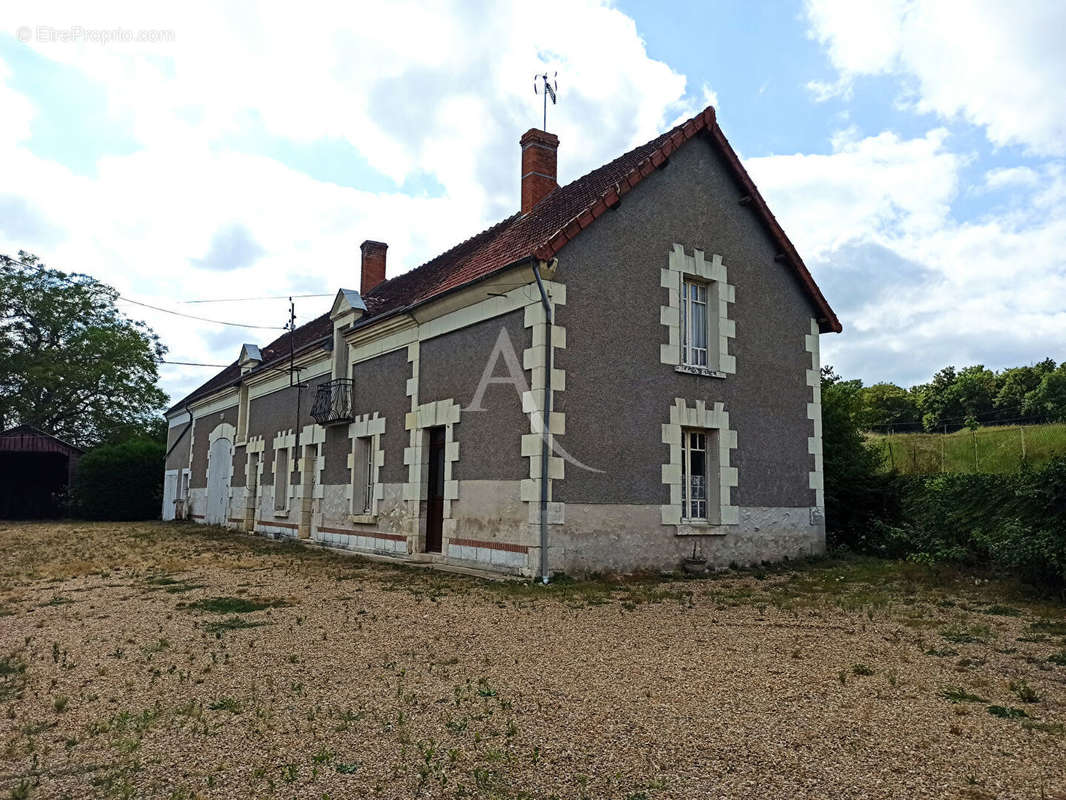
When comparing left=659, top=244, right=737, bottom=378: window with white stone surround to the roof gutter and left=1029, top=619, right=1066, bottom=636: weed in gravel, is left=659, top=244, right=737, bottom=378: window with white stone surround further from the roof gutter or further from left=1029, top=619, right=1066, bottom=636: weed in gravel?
left=1029, top=619, right=1066, bottom=636: weed in gravel

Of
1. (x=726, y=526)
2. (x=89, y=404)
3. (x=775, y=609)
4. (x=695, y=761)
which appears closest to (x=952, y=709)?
(x=695, y=761)

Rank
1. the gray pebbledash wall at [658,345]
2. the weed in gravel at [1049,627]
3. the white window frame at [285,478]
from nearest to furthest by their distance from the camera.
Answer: the weed in gravel at [1049,627], the gray pebbledash wall at [658,345], the white window frame at [285,478]

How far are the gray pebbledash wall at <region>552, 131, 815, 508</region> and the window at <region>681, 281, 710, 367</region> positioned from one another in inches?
18.6

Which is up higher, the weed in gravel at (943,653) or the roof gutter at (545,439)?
the roof gutter at (545,439)

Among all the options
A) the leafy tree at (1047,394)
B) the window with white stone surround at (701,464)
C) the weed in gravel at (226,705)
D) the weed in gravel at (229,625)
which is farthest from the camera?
the leafy tree at (1047,394)

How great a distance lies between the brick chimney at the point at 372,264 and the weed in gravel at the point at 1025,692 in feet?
58.9

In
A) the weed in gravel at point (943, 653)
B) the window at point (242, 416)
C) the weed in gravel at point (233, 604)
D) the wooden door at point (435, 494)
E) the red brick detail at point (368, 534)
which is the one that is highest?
the window at point (242, 416)

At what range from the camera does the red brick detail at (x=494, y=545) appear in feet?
32.4

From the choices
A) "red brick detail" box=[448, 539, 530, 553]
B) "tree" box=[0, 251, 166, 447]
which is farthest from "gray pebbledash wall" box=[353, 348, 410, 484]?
"tree" box=[0, 251, 166, 447]

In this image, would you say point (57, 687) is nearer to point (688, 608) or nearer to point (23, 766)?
point (23, 766)

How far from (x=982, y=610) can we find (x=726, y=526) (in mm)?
4102

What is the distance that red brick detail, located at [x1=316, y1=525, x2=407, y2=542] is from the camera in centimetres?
1305

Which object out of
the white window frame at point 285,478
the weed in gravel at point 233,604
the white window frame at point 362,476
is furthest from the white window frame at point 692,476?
the white window frame at point 285,478

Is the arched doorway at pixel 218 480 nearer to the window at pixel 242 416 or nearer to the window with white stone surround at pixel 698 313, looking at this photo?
the window at pixel 242 416
